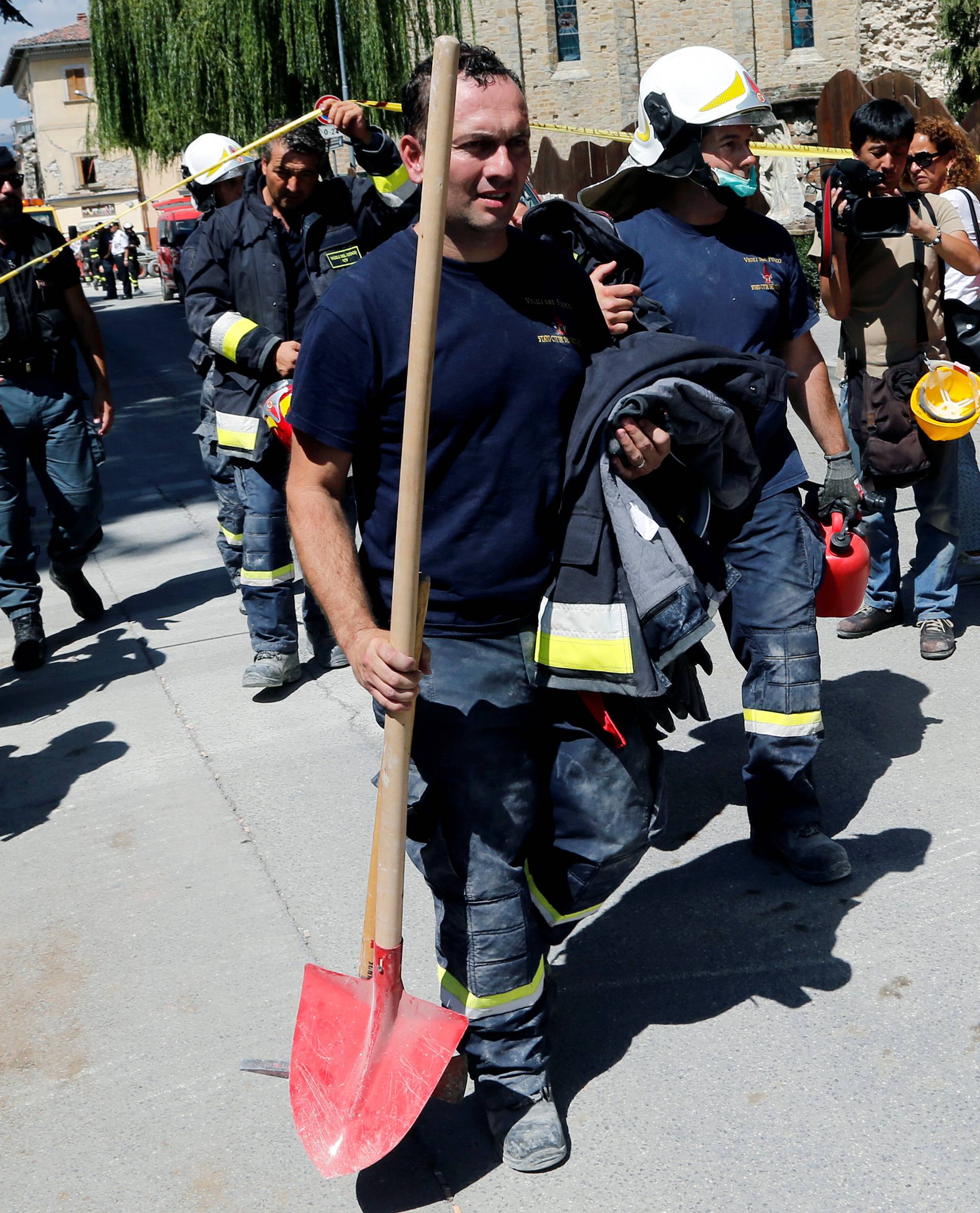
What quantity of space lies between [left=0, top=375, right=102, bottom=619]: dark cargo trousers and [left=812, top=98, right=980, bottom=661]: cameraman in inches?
139

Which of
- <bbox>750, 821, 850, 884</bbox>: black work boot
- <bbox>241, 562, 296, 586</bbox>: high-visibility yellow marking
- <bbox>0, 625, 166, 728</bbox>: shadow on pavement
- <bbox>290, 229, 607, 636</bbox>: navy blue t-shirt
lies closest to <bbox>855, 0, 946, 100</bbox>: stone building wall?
<bbox>0, 625, 166, 728</bbox>: shadow on pavement

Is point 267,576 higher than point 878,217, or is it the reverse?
point 878,217

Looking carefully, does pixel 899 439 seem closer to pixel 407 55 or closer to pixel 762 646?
pixel 762 646

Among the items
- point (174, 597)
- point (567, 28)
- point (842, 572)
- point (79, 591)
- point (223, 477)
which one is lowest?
point (174, 597)

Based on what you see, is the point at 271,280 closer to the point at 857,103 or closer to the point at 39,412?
the point at 39,412

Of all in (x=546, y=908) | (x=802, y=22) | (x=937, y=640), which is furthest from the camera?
(x=802, y=22)

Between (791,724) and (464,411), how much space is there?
1.61 meters

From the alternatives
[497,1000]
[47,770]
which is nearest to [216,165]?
[47,770]

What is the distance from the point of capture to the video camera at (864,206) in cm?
466

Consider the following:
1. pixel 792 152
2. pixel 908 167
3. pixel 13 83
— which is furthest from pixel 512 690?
pixel 13 83

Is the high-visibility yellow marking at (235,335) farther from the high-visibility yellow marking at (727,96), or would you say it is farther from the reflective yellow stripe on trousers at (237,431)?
the high-visibility yellow marking at (727,96)

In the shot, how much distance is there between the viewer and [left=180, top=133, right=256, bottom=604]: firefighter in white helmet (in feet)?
19.4

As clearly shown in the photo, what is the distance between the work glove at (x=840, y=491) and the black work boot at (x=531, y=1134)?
202cm

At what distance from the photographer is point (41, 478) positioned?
6.47 meters
